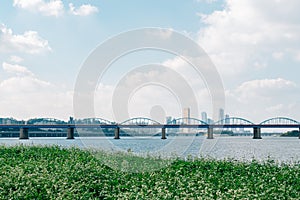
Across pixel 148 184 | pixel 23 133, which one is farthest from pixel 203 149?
pixel 23 133

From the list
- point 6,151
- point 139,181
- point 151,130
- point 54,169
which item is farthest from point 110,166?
point 151,130

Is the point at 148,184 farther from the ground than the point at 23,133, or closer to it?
closer to it

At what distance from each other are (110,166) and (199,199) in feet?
22.7

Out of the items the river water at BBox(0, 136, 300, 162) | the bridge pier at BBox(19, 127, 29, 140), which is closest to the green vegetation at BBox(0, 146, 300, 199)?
the river water at BBox(0, 136, 300, 162)

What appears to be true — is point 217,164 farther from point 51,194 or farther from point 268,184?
point 51,194

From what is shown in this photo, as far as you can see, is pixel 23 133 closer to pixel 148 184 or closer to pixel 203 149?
pixel 203 149

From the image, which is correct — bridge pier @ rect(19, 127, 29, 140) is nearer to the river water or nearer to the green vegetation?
the river water

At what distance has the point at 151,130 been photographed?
3140 inches

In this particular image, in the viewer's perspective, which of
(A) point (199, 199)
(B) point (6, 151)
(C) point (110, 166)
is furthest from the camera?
(B) point (6, 151)

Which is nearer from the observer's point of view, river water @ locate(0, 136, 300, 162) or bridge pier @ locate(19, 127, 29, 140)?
river water @ locate(0, 136, 300, 162)

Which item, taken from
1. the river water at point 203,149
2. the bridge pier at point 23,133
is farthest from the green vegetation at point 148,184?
the bridge pier at point 23,133

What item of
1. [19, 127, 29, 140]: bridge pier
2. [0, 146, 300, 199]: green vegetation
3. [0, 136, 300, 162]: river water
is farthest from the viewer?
[19, 127, 29, 140]: bridge pier

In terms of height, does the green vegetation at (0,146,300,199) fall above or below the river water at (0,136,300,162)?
above

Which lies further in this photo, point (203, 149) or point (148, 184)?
point (203, 149)
